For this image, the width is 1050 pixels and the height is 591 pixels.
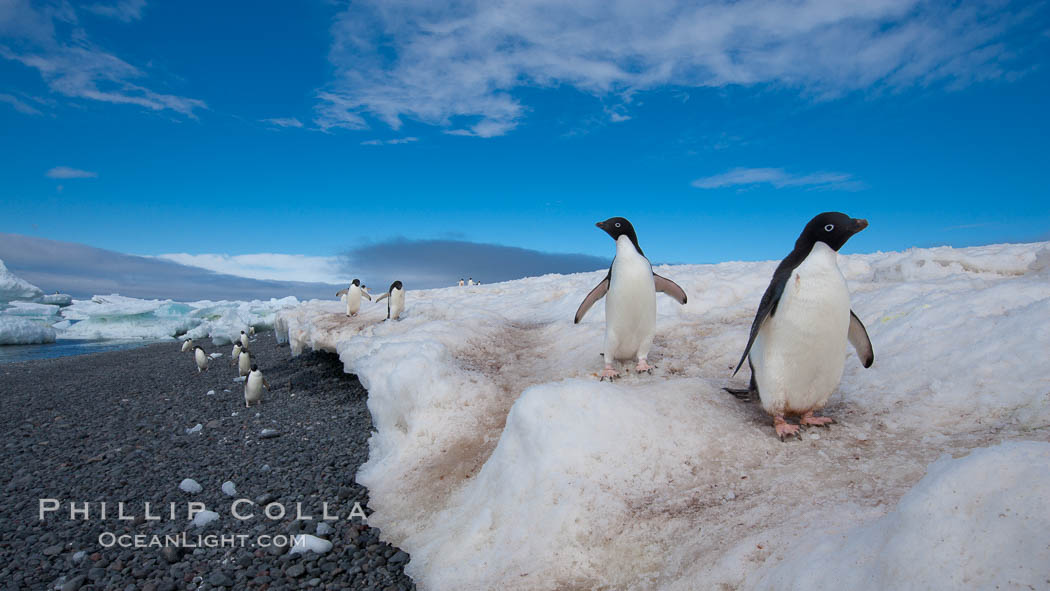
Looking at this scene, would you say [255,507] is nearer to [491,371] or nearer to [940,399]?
[491,371]

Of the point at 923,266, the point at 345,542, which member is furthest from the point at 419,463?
the point at 923,266

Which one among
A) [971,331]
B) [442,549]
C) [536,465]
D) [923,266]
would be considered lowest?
[442,549]

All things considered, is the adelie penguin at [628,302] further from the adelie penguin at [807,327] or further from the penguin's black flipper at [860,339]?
the penguin's black flipper at [860,339]

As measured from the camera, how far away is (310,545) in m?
4.33

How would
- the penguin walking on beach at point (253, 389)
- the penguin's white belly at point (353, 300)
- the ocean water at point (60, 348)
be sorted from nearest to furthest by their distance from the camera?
the penguin walking on beach at point (253, 389)
the penguin's white belly at point (353, 300)
the ocean water at point (60, 348)

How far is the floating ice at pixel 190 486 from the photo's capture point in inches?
234

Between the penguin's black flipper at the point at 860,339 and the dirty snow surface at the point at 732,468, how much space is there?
370 mm

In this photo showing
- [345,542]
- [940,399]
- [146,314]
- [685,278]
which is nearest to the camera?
[940,399]

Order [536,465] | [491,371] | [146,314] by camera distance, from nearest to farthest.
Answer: [536,465] → [491,371] → [146,314]

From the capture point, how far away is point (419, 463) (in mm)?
4949

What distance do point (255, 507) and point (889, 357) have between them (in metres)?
6.05

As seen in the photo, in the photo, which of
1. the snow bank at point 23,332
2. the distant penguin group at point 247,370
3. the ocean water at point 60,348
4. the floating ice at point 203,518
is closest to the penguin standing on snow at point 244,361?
the distant penguin group at point 247,370

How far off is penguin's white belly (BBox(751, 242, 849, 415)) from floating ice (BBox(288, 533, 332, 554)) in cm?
357

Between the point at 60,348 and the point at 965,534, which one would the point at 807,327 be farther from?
the point at 60,348
